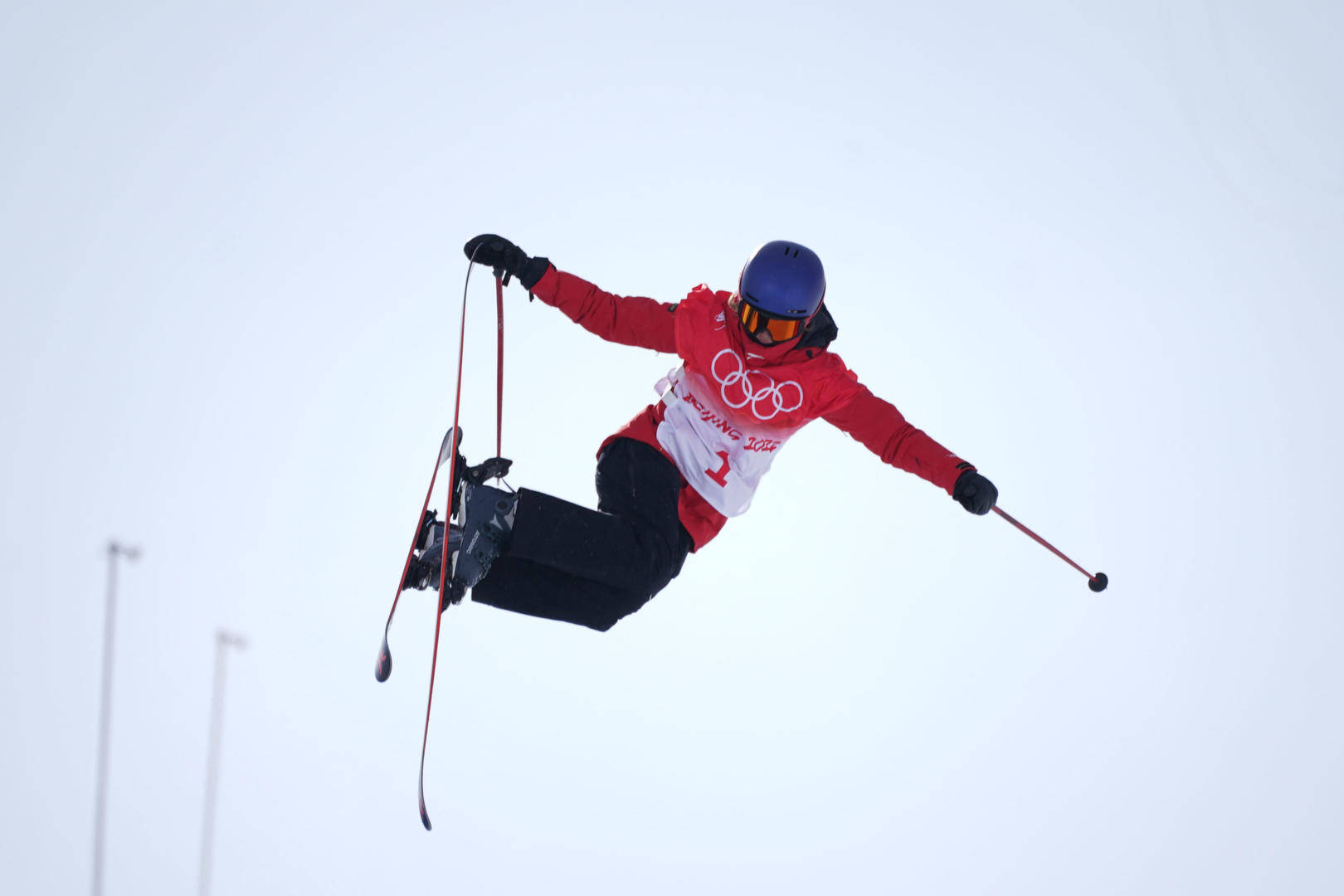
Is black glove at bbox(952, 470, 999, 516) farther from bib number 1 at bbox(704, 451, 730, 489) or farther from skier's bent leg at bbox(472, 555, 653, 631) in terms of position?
skier's bent leg at bbox(472, 555, 653, 631)

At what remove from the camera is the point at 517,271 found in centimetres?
605

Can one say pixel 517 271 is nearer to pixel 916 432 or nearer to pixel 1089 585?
pixel 916 432

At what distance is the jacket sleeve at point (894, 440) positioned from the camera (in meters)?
6.17

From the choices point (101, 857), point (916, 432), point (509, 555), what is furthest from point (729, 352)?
point (101, 857)

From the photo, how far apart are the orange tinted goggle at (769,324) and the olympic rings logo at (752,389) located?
0.63 ft

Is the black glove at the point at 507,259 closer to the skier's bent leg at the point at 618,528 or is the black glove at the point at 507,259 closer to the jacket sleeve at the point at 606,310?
the jacket sleeve at the point at 606,310

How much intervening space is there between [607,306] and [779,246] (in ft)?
2.68

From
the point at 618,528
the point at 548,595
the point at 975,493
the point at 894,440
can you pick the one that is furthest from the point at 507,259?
the point at 975,493

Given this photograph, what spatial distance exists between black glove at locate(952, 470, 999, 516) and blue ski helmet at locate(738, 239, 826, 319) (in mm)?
1041

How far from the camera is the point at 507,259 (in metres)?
6.04

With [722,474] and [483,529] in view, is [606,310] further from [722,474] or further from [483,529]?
[483,529]

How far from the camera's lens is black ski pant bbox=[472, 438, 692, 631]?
568cm

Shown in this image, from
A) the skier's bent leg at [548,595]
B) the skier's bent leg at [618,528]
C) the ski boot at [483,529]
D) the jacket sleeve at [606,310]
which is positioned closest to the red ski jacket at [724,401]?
the jacket sleeve at [606,310]

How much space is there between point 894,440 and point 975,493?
467mm
